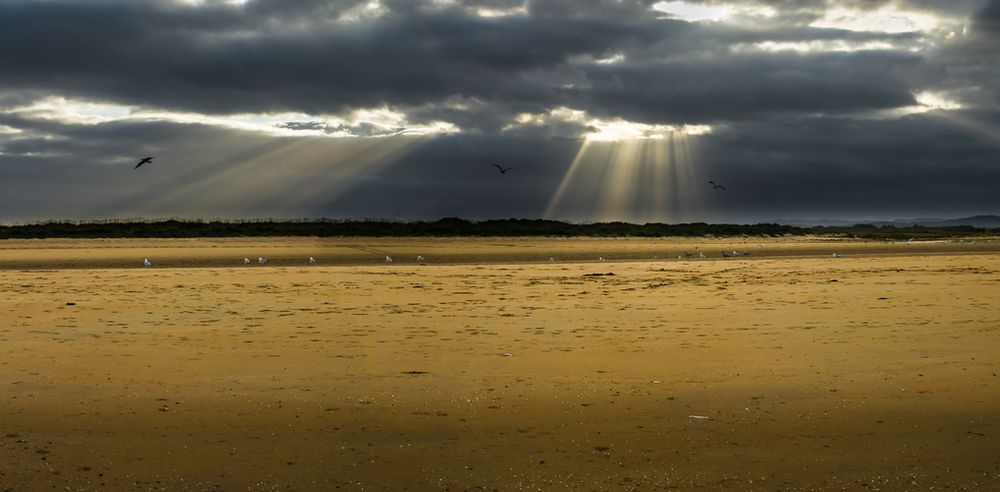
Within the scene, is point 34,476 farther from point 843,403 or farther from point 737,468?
point 843,403

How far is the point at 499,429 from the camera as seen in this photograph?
7.11 m

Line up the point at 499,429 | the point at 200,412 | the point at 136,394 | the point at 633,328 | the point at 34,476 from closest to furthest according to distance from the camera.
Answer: the point at 34,476 < the point at 499,429 < the point at 200,412 < the point at 136,394 < the point at 633,328

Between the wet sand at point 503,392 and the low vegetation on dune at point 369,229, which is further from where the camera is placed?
the low vegetation on dune at point 369,229

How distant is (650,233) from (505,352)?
57562mm

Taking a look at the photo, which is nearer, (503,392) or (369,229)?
(503,392)

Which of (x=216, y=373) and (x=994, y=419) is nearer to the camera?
(x=994, y=419)

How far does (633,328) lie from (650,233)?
55238mm

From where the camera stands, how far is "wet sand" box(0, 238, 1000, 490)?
613 centimetres

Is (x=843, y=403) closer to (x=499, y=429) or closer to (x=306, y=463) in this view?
(x=499, y=429)

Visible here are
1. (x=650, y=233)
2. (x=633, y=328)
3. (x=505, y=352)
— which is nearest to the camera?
(x=505, y=352)

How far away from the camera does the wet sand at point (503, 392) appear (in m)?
6.13

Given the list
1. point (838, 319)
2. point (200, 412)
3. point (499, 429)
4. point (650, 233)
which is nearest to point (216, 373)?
point (200, 412)

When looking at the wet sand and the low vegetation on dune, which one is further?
the low vegetation on dune

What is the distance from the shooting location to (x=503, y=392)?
27.5 ft
